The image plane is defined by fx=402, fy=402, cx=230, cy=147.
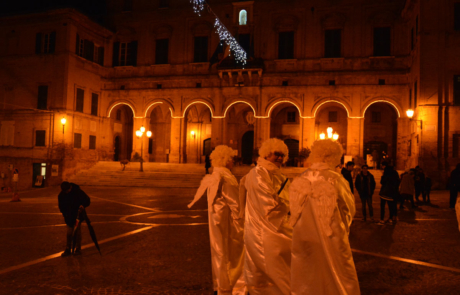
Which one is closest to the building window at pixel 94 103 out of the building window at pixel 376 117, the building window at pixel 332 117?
the building window at pixel 332 117

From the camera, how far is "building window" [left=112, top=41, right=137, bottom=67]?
112ft

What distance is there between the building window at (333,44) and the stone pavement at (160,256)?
64.7 ft

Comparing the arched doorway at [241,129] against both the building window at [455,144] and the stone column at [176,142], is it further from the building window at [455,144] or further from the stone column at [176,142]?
the building window at [455,144]

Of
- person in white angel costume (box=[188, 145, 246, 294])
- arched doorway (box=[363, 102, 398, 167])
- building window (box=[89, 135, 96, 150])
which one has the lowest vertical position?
person in white angel costume (box=[188, 145, 246, 294])

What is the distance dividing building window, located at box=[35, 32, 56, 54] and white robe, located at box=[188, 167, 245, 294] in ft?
96.2

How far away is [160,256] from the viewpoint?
6973 millimetres

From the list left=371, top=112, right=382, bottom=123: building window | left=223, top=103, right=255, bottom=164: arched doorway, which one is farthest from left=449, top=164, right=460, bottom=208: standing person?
left=223, top=103, right=255, bottom=164: arched doorway

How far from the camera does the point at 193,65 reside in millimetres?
32250

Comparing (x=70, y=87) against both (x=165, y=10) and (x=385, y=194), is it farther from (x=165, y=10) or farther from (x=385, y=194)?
(x=385, y=194)

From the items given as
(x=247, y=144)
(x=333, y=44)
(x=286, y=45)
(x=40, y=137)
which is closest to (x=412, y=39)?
(x=333, y=44)

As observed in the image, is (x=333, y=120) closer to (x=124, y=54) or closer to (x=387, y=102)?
(x=387, y=102)

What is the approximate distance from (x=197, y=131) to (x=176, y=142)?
443 cm

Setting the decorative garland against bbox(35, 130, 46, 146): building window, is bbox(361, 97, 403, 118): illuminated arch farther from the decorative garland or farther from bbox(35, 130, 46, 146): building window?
bbox(35, 130, 46, 146): building window

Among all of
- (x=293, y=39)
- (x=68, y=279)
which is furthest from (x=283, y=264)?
(x=293, y=39)
